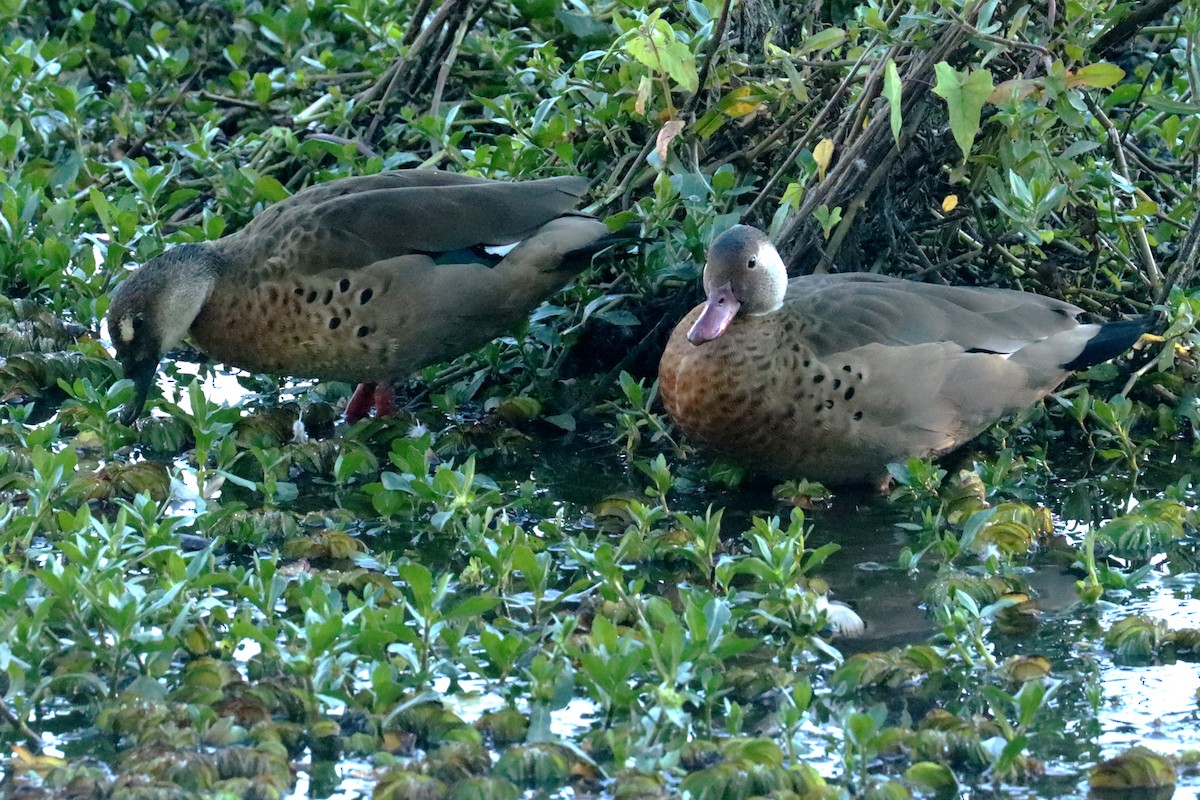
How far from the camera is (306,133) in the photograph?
756cm

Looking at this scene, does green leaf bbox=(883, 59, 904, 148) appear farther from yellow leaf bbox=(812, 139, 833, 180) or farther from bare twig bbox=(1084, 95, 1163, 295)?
bare twig bbox=(1084, 95, 1163, 295)

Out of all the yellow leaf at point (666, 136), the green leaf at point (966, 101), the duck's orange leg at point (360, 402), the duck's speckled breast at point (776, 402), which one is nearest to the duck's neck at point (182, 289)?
the duck's orange leg at point (360, 402)

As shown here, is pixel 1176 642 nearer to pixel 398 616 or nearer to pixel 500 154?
pixel 398 616

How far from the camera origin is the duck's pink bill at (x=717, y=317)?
498 centimetres

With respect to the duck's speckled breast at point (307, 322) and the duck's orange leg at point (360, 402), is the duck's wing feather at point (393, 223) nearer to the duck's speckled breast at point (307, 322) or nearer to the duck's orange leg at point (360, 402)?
the duck's speckled breast at point (307, 322)

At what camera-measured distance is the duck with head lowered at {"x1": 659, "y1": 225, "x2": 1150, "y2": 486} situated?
16.1ft

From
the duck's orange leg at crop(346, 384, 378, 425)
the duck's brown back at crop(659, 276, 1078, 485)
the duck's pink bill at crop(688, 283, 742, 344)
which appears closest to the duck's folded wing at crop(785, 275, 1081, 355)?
the duck's brown back at crop(659, 276, 1078, 485)

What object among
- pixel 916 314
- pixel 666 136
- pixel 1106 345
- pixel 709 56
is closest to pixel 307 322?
pixel 666 136

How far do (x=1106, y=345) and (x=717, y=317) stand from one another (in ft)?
4.25

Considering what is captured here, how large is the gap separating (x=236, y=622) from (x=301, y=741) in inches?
14.5

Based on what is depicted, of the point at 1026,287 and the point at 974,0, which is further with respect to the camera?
the point at 1026,287

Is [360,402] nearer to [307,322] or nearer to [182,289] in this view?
[307,322]

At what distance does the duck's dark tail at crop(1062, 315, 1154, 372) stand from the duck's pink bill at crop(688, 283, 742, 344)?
44.3 inches

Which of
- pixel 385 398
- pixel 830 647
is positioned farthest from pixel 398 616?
pixel 385 398
